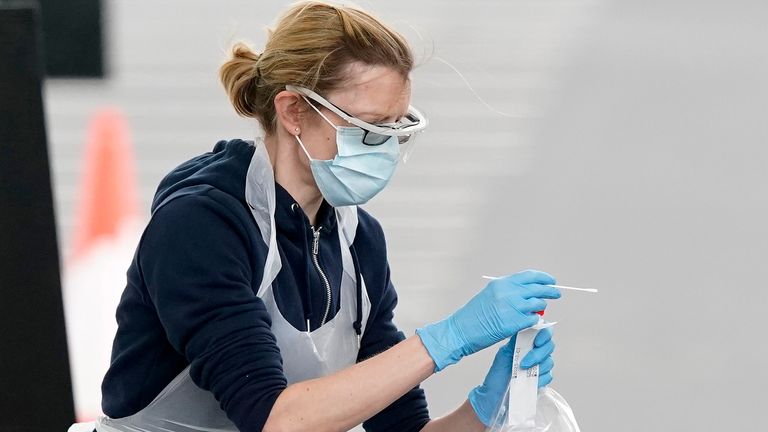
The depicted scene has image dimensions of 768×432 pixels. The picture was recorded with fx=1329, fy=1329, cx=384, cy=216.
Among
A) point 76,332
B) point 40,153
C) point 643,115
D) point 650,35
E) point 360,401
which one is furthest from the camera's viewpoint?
point 650,35

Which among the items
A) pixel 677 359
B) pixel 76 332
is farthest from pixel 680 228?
pixel 76 332

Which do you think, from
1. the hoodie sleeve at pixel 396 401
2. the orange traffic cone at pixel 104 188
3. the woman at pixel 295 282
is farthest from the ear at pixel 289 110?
the orange traffic cone at pixel 104 188

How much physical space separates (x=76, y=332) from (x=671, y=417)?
1.86 metres

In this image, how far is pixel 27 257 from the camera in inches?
88.1

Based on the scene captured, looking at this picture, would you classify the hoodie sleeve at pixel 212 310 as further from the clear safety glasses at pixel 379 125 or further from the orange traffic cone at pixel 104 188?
the orange traffic cone at pixel 104 188

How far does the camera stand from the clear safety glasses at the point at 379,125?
7.29 feet

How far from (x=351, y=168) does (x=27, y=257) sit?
1.86 ft

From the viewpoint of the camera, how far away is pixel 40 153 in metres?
2.19

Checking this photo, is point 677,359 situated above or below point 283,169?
below

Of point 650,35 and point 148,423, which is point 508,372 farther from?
point 650,35

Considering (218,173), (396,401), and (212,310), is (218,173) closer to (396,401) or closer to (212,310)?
(212,310)

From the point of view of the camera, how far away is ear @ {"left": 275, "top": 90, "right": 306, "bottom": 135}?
223cm

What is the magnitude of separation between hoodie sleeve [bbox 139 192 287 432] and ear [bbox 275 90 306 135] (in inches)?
9.2

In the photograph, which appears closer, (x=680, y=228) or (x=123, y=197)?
(x=123, y=197)
